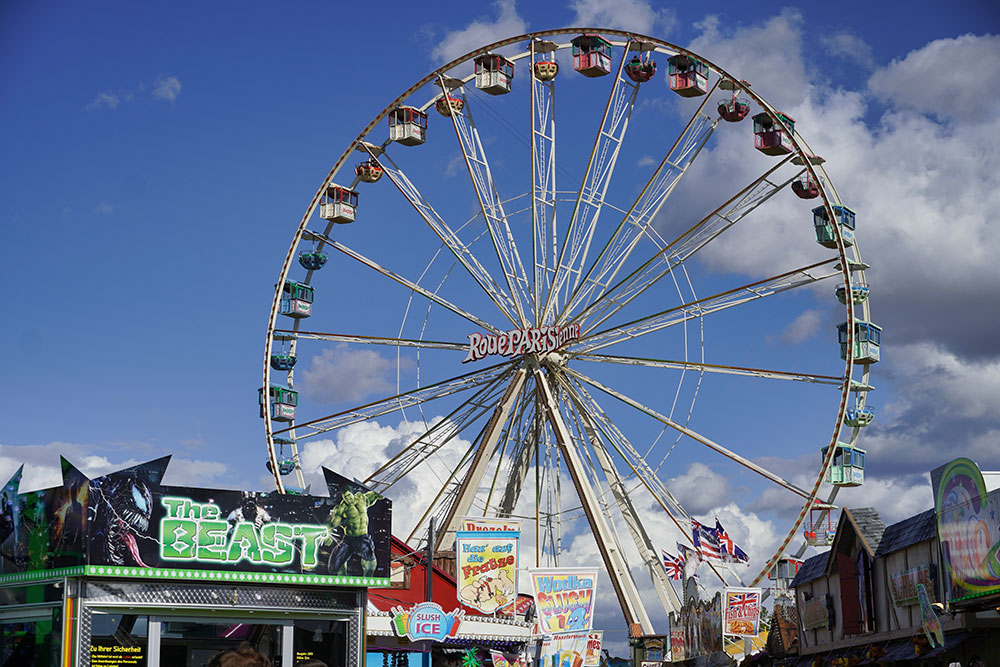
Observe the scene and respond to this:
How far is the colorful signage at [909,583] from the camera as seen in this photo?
763 inches

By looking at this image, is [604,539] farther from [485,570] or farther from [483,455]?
[485,570]

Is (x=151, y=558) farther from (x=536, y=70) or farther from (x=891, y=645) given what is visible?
(x=536, y=70)

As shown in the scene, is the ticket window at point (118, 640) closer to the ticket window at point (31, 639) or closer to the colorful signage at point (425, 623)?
the ticket window at point (31, 639)

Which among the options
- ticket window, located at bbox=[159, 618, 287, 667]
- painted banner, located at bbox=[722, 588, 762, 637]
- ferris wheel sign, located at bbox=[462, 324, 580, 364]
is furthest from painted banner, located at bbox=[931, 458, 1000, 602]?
ferris wheel sign, located at bbox=[462, 324, 580, 364]

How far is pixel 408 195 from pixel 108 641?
20192mm

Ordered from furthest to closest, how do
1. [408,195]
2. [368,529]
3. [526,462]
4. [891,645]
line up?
[408,195] < [526,462] < [891,645] < [368,529]

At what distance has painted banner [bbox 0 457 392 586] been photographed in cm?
1459

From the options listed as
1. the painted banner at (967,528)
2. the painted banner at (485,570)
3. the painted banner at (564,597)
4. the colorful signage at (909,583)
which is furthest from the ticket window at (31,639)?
the colorful signage at (909,583)

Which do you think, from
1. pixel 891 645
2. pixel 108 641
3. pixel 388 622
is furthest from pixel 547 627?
pixel 108 641

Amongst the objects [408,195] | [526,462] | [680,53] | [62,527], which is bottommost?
[62,527]

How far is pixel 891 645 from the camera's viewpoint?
70.4 ft

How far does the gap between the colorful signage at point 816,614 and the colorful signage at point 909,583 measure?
4.17m

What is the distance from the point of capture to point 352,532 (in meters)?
16.3

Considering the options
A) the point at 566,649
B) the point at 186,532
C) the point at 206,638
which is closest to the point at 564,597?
the point at 566,649
